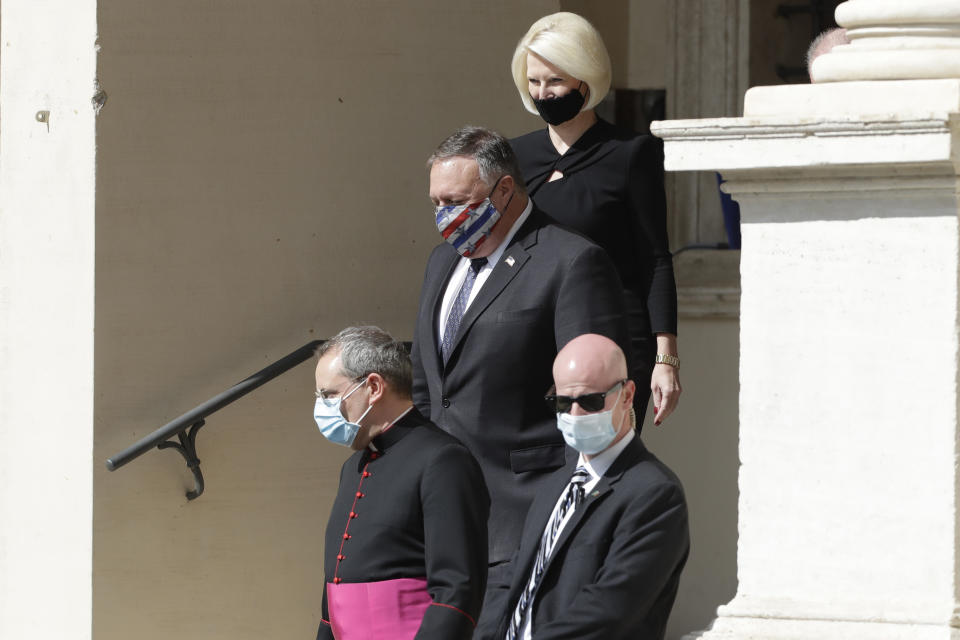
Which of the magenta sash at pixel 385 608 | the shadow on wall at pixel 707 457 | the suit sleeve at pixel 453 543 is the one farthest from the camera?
the shadow on wall at pixel 707 457

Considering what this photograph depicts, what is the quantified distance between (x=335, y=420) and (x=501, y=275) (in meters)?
0.56

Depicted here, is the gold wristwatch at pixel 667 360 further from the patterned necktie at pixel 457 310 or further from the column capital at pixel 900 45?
the column capital at pixel 900 45

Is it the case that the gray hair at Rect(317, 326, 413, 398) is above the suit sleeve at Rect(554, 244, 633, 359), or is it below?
below

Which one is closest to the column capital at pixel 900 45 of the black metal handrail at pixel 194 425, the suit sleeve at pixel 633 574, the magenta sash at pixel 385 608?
the suit sleeve at pixel 633 574

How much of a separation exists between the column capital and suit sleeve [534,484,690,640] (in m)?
0.94

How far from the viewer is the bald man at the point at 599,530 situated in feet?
11.6

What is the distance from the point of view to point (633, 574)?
138 inches

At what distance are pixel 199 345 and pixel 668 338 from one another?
1563 mm

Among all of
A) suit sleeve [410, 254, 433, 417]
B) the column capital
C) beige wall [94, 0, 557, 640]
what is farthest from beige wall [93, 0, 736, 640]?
the column capital

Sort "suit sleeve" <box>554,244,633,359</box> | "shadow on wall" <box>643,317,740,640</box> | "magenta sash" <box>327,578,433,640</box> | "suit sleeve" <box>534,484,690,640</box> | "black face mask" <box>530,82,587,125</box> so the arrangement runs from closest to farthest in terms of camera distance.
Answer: "suit sleeve" <box>534,484,690,640</box>, "magenta sash" <box>327,578,433,640</box>, "suit sleeve" <box>554,244,633,359</box>, "black face mask" <box>530,82,587,125</box>, "shadow on wall" <box>643,317,740,640</box>

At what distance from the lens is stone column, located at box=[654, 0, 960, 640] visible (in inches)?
139

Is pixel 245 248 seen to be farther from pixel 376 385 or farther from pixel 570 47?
pixel 376 385

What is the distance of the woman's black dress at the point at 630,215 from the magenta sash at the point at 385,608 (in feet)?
3.06

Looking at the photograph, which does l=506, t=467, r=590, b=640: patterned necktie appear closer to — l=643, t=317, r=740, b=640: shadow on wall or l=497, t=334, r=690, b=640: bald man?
l=497, t=334, r=690, b=640: bald man
